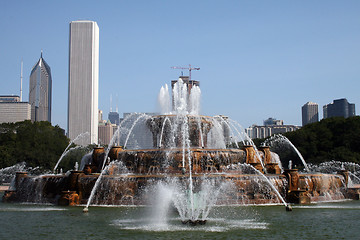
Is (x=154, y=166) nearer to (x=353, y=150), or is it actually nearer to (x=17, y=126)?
(x=353, y=150)

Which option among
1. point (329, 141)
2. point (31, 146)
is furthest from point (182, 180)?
point (31, 146)

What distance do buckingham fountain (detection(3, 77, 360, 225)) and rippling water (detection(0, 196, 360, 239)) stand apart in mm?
948

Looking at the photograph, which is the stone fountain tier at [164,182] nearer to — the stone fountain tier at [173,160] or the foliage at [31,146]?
the stone fountain tier at [173,160]

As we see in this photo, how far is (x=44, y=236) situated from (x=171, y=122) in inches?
883

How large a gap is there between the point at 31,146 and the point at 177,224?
6293 cm

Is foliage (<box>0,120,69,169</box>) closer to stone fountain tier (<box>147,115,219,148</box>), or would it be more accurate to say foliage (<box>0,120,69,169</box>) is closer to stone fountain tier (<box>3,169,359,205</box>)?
stone fountain tier (<box>147,115,219,148</box>)

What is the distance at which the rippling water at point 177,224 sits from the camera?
13.8 metres

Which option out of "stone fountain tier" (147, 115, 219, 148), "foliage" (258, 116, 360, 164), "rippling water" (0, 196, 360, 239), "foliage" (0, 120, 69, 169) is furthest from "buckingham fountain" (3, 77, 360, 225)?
"foliage" (0, 120, 69, 169)

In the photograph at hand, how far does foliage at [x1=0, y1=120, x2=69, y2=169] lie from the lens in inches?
2790

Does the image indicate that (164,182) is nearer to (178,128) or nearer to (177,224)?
(177,224)

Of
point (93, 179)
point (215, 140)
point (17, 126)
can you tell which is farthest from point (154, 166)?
point (17, 126)

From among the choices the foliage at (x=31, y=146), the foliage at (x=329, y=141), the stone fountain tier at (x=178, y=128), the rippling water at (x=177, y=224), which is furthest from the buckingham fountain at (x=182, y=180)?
the foliage at (x=31, y=146)

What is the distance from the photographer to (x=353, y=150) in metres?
67.7

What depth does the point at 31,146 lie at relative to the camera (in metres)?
73.9
